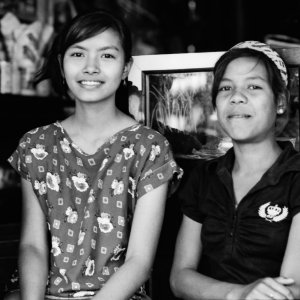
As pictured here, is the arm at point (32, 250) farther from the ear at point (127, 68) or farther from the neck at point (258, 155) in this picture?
the neck at point (258, 155)

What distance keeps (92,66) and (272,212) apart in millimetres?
669

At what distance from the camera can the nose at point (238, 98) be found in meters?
1.61

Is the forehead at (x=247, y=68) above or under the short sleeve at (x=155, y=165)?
above

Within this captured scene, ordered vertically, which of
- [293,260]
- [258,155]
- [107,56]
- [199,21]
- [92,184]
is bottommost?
[293,260]

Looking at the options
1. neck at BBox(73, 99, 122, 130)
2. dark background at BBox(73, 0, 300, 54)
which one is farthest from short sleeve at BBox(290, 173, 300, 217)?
dark background at BBox(73, 0, 300, 54)

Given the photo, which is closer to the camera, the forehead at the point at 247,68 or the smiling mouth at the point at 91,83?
the forehead at the point at 247,68

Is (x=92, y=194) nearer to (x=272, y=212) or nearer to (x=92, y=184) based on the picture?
(x=92, y=184)

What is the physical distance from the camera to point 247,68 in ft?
5.44

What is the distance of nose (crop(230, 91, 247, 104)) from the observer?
1.61m

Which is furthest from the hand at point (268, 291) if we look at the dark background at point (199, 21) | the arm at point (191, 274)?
the dark background at point (199, 21)

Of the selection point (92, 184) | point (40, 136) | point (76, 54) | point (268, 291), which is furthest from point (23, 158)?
point (268, 291)

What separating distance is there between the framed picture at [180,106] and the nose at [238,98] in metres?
0.30

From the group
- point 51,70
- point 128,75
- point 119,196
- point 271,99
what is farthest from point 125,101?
point 271,99

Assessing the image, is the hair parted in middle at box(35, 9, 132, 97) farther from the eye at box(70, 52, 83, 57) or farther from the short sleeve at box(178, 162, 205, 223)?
the short sleeve at box(178, 162, 205, 223)
